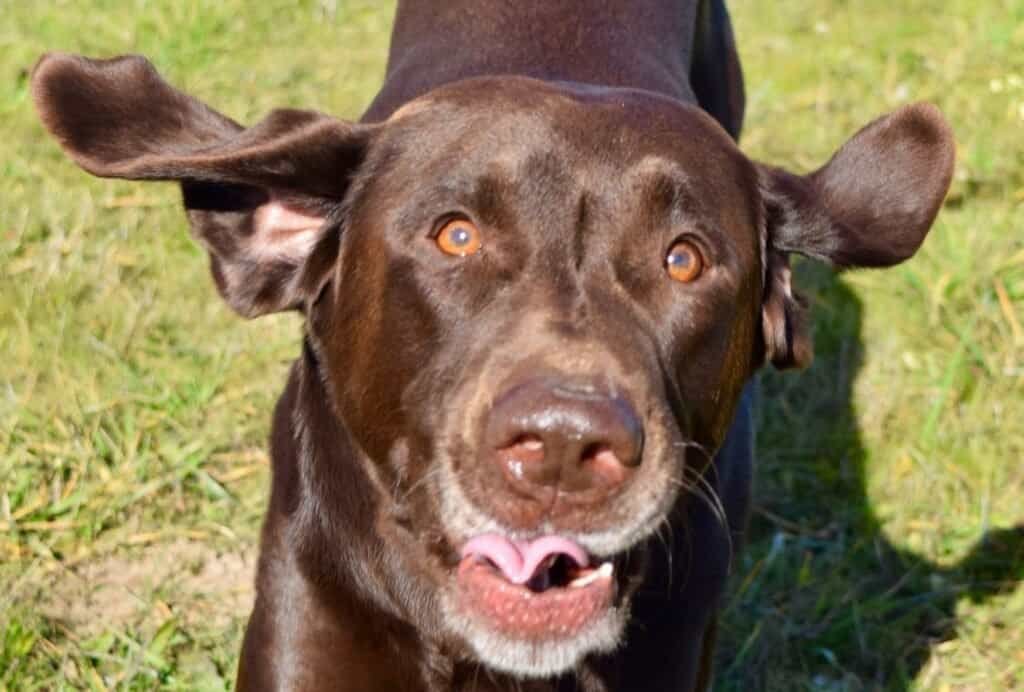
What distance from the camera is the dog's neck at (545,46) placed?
14.8 feet

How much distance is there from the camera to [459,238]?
11.3ft

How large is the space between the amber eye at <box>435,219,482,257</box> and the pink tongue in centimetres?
51

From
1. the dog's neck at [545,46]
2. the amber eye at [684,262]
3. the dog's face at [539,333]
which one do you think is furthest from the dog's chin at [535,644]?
the dog's neck at [545,46]

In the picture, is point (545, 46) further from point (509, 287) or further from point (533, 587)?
point (533, 587)

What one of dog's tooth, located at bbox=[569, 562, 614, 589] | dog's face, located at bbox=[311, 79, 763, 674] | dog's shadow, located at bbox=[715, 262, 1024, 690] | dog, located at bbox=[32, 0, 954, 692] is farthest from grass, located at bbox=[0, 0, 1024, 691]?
dog's tooth, located at bbox=[569, 562, 614, 589]

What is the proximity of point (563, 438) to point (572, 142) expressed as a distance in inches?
27.7

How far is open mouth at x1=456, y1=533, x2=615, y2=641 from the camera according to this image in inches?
130

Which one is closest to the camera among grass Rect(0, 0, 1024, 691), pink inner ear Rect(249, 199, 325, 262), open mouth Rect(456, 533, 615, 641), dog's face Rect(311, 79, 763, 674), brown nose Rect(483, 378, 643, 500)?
brown nose Rect(483, 378, 643, 500)

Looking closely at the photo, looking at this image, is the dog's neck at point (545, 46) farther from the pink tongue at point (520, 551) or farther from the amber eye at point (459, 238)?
the pink tongue at point (520, 551)

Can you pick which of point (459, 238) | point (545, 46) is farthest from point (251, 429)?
point (459, 238)

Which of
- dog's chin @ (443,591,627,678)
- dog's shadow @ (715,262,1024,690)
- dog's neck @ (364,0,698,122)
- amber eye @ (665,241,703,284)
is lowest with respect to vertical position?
dog's shadow @ (715,262,1024,690)

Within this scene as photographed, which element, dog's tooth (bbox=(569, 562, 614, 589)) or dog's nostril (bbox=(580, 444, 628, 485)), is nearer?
dog's nostril (bbox=(580, 444, 628, 485))

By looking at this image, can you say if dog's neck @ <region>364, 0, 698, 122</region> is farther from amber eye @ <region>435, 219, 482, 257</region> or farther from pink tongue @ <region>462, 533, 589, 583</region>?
pink tongue @ <region>462, 533, 589, 583</region>

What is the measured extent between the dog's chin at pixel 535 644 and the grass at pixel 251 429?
1310 millimetres
